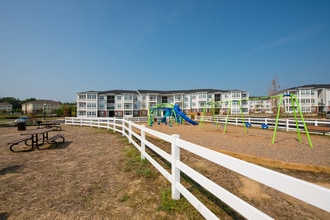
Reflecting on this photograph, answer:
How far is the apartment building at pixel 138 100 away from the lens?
168ft

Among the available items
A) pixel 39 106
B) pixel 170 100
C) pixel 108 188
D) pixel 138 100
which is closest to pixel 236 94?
pixel 170 100

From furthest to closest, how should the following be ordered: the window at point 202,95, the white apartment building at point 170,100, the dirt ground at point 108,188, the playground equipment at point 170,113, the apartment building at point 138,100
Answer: the window at point 202,95 → the apartment building at point 138,100 → the white apartment building at point 170,100 → the playground equipment at point 170,113 → the dirt ground at point 108,188

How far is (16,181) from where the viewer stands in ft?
13.8

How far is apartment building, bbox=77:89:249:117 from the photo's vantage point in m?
51.1

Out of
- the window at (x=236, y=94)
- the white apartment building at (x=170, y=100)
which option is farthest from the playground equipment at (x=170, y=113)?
the window at (x=236, y=94)

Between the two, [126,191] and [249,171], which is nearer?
[249,171]

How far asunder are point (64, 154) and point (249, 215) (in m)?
7.28

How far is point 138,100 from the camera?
57469mm

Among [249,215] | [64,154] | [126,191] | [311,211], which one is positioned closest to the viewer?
[249,215]

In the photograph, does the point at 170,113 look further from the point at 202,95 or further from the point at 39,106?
the point at 39,106

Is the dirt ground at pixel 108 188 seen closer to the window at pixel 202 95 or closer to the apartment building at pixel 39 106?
the window at pixel 202 95

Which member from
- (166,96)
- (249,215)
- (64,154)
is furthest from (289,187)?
(166,96)

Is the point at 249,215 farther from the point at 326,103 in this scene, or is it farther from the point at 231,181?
the point at 326,103

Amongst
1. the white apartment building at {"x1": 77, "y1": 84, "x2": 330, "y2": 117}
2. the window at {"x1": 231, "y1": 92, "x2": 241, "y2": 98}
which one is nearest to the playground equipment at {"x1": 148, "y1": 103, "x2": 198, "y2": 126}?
the white apartment building at {"x1": 77, "y1": 84, "x2": 330, "y2": 117}
